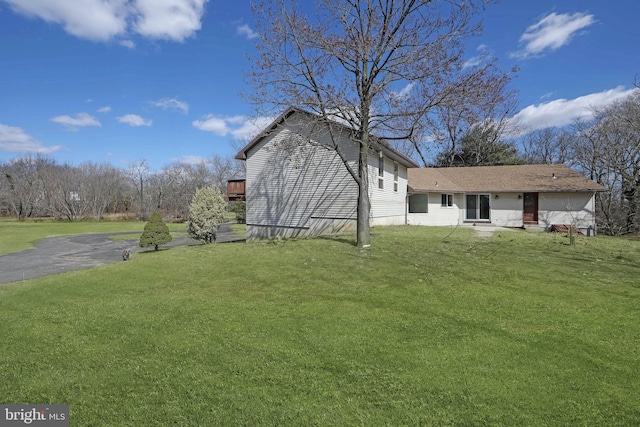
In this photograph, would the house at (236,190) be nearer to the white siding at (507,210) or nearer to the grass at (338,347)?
the grass at (338,347)

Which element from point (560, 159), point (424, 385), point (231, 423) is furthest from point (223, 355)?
point (560, 159)

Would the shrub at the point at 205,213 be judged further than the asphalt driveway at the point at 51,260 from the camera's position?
Yes

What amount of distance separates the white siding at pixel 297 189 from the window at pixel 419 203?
24.3 feet

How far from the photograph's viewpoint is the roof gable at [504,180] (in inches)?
813

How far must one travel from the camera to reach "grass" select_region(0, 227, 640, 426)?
277 cm

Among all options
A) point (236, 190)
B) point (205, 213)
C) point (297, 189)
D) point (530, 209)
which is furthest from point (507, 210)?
point (205, 213)

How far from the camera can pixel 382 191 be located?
57.9 feet

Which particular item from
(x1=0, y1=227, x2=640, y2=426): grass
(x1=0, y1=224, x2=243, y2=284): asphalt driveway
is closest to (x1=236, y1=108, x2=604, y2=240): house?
(x1=0, y1=227, x2=640, y2=426): grass

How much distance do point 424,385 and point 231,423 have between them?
1664mm

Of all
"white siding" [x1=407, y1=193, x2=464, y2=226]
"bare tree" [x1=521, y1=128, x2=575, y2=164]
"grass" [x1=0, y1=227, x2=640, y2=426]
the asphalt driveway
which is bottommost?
the asphalt driveway

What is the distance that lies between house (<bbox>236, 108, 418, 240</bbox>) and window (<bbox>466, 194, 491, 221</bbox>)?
220 inches

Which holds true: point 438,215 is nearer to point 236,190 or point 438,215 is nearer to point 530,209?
point 530,209

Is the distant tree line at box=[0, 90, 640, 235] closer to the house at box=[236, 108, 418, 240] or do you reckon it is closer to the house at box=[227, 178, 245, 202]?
the house at box=[236, 108, 418, 240]

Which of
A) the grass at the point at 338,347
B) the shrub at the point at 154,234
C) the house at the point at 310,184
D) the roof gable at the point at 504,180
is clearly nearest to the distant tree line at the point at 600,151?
the roof gable at the point at 504,180
